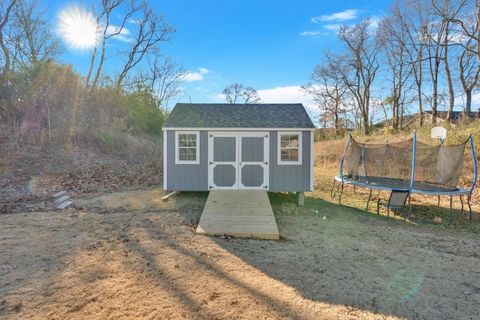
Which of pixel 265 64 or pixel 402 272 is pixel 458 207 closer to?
pixel 402 272

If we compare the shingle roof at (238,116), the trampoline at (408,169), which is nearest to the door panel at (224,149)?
the shingle roof at (238,116)

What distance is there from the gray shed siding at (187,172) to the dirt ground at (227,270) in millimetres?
1737

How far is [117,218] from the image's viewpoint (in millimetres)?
6246

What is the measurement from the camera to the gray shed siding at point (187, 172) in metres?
8.05

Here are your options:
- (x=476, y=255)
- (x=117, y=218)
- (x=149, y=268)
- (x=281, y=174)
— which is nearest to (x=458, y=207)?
(x=476, y=255)

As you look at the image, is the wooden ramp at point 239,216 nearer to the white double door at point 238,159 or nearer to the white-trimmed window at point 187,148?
the white double door at point 238,159

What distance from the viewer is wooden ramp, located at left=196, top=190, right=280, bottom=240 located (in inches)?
209

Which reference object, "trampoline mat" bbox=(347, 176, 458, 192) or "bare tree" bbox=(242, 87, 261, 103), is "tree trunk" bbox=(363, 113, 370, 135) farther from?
"bare tree" bbox=(242, 87, 261, 103)

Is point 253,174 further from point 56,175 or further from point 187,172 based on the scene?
point 56,175

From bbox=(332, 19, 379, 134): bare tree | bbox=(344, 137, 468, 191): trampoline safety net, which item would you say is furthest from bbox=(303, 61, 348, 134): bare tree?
bbox=(344, 137, 468, 191): trampoline safety net

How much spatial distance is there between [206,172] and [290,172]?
8.23 feet

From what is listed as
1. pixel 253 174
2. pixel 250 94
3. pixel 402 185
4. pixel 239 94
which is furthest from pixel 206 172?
pixel 239 94

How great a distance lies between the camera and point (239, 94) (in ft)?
130

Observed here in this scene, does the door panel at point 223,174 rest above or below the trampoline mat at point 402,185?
above
